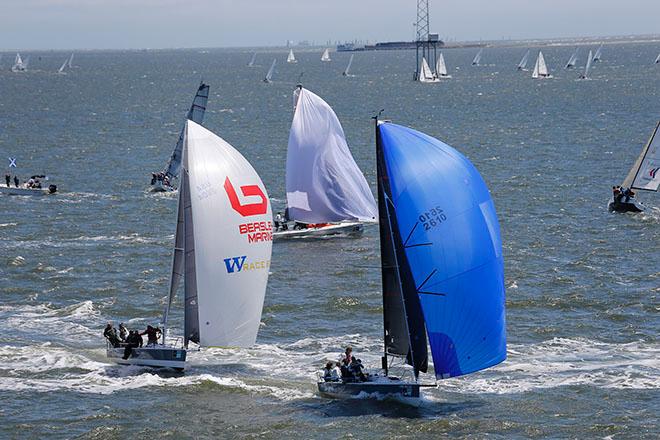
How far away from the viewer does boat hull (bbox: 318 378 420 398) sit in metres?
39.9

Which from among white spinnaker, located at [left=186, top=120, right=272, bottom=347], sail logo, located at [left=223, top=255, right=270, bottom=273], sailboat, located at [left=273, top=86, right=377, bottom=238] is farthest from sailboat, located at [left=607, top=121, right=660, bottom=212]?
sail logo, located at [left=223, top=255, right=270, bottom=273]

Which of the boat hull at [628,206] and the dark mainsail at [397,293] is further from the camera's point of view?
the boat hull at [628,206]

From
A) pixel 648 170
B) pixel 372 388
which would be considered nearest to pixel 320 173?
pixel 648 170

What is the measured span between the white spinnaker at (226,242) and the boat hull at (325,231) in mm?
24413

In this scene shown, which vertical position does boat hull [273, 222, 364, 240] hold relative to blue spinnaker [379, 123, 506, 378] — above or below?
below

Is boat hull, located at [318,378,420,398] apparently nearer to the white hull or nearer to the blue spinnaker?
the blue spinnaker

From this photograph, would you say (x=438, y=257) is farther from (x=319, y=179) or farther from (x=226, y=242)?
(x=319, y=179)

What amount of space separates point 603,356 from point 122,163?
6786cm

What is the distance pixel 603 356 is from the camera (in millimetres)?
45781

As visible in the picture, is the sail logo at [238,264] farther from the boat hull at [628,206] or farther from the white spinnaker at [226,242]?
the boat hull at [628,206]

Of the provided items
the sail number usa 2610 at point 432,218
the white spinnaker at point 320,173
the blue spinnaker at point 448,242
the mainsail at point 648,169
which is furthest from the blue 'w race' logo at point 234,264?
the mainsail at point 648,169

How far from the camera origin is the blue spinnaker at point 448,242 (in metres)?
38.5

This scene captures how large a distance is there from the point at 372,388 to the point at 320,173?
96.2ft

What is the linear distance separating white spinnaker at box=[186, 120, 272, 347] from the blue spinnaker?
266 inches
